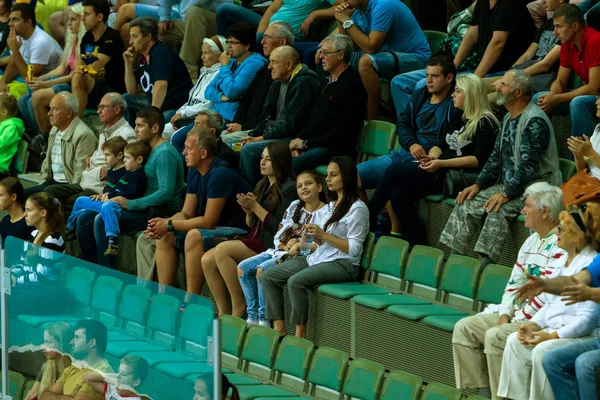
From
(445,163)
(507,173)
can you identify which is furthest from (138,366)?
(445,163)

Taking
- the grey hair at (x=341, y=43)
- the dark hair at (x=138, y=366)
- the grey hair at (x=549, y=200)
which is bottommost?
the dark hair at (x=138, y=366)

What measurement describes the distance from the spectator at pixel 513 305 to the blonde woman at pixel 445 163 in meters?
1.35

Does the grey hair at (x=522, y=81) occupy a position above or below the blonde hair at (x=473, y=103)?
above

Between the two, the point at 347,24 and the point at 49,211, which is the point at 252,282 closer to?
the point at 49,211

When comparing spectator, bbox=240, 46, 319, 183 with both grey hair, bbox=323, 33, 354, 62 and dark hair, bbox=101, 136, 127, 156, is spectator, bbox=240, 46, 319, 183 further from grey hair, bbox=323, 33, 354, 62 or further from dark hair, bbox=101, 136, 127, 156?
dark hair, bbox=101, 136, 127, 156

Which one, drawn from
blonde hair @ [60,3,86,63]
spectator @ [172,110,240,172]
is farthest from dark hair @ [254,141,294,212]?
blonde hair @ [60,3,86,63]

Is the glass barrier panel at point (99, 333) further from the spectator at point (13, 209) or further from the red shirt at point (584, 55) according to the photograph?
the red shirt at point (584, 55)

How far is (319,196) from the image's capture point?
8.01 m

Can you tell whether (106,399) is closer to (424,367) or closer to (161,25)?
(424,367)

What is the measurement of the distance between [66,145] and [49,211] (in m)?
1.46

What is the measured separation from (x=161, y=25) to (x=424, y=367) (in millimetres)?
5447

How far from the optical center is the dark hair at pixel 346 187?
7699mm

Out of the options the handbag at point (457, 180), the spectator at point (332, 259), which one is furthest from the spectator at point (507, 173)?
the spectator at point (332, 259)

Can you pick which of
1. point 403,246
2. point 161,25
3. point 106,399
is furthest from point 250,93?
point 106,399
